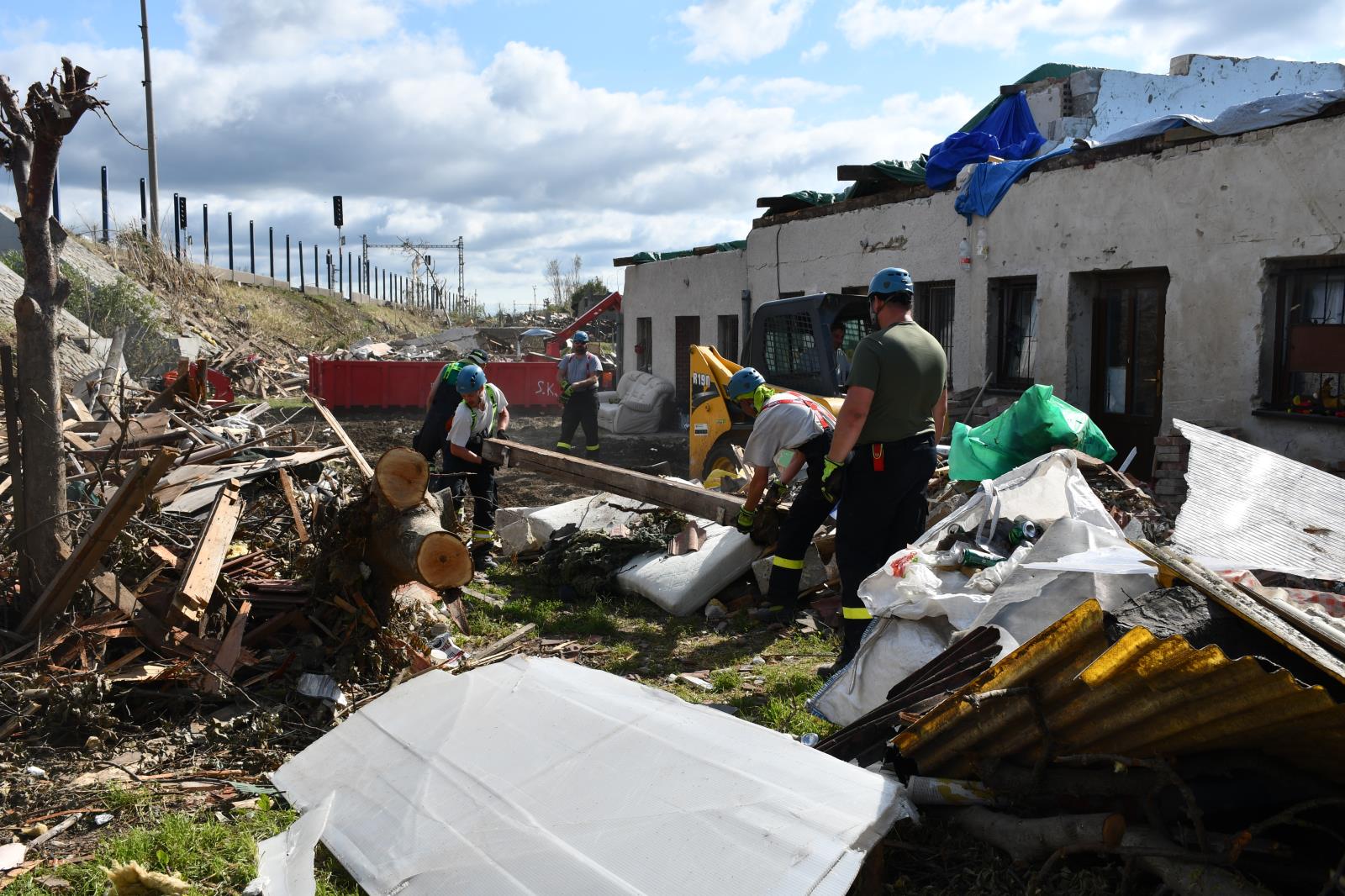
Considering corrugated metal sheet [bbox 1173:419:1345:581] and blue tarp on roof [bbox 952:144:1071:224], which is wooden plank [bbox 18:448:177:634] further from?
blue tarp on roof [bbox 952:144:1071:224]


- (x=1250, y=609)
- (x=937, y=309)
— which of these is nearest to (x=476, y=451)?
(x=1250, y=609)

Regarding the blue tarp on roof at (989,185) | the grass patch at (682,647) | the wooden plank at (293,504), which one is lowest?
the grass patch at (682,647)

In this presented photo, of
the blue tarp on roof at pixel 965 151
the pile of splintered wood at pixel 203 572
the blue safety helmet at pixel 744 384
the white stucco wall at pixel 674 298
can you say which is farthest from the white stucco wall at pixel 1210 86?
the pile of splintered wood at pixel 203 572

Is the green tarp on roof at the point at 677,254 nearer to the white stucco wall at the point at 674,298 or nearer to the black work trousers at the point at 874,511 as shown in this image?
the white stucco wall at the point at 674,298

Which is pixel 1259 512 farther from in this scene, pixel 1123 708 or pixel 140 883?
pixel 140 883

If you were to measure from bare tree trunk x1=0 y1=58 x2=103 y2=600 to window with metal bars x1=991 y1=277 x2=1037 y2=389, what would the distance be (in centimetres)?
846

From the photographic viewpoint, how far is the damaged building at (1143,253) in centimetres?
745

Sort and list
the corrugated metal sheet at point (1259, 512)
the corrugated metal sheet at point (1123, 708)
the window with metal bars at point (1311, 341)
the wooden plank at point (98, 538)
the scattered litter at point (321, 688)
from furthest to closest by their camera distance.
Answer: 1. the window with metal bars at point (1311, 341)
2. the scattered litter at point (321, 688)
3. the wooden plank at point (98, 538)
4. the corrugated metal sheet at point (1259, 512)
5. the corrugated metal sheet at point (1123, 708)

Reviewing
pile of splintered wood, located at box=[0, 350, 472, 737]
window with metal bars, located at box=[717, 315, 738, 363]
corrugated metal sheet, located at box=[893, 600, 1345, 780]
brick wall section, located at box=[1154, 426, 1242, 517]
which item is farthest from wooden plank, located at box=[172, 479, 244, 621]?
window with metal bars, located at box=[717, 315, 738, 363]

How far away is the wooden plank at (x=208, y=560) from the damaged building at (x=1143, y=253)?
606cm

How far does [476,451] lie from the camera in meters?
7.38

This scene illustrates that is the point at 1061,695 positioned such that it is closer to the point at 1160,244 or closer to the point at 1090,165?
the point at 1160,244

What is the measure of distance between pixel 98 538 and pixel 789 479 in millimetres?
3545

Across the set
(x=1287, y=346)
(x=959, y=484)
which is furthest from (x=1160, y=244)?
(x=959, y=484)
